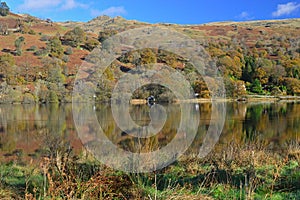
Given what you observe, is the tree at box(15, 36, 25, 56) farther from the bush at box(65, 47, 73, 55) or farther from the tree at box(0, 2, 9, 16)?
the tree at box(0, 2, 9, 16)

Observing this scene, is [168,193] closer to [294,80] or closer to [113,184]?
[113,184]

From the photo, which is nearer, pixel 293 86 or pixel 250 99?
pixel 250 99

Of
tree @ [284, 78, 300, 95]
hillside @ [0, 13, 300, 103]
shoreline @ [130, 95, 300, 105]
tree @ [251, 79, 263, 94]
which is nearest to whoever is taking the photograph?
shoreline @ [130, 95, 300, 105]

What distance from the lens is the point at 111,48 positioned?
54906 mm

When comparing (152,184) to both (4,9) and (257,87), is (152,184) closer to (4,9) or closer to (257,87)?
(257,87)

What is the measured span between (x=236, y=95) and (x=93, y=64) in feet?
77.9

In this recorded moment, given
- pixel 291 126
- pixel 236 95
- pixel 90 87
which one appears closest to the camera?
pixel 291 126

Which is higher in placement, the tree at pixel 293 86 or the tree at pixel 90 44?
the tree at pixel 90 44

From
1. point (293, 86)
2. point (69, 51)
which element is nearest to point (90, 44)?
point (69, 51)

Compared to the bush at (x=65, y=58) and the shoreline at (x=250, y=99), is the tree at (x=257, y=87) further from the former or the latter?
the bush at (x=65, y=58)

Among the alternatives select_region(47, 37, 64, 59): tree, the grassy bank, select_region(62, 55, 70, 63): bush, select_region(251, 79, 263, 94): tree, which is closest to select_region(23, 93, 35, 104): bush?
select_region(62, 55, 70, 63): bush

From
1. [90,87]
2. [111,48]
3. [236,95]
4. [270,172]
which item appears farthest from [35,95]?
[270,172]

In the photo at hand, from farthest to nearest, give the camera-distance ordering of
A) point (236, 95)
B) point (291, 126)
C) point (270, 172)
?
point (236, 95) < point (291, 126) < point (270, 172)

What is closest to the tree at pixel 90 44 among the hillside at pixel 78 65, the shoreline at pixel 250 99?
the hillside at pixel 78 65
